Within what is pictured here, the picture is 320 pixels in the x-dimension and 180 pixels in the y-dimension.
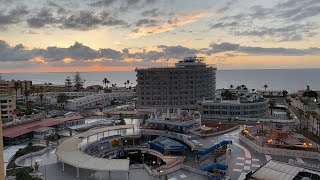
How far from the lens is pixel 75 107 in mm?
123688

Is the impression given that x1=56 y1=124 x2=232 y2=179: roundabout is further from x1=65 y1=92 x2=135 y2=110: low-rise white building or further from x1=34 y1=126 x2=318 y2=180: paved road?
x1=65 y1=92 x2=135 y2=110: low-rise white building

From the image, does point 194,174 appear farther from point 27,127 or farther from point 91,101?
point 91,101

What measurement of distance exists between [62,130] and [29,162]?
28771 mm

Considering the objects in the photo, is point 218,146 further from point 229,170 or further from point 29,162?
point 29,162

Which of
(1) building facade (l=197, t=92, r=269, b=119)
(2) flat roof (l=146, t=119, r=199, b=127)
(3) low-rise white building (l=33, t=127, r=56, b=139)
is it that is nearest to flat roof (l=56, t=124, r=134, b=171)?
(3) low-rise white building (l=33, t=127, r=56, b=139)

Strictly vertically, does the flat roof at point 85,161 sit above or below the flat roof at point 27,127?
below

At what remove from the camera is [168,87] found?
118938 mm

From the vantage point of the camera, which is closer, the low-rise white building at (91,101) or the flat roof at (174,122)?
the flat roof at (174,122)

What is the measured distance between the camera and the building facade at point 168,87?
119000 mm

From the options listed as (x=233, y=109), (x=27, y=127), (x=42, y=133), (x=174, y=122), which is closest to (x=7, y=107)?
(x=27, y=127)

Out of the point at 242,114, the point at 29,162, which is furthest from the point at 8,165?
the point at 242,114

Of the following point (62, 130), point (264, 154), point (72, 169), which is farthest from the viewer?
point (62, 130)

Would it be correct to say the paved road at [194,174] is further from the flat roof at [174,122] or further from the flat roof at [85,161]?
the flat roof at [174,122]

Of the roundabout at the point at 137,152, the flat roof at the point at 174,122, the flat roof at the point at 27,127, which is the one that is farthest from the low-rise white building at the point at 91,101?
the roundabout at the point at 137,152
